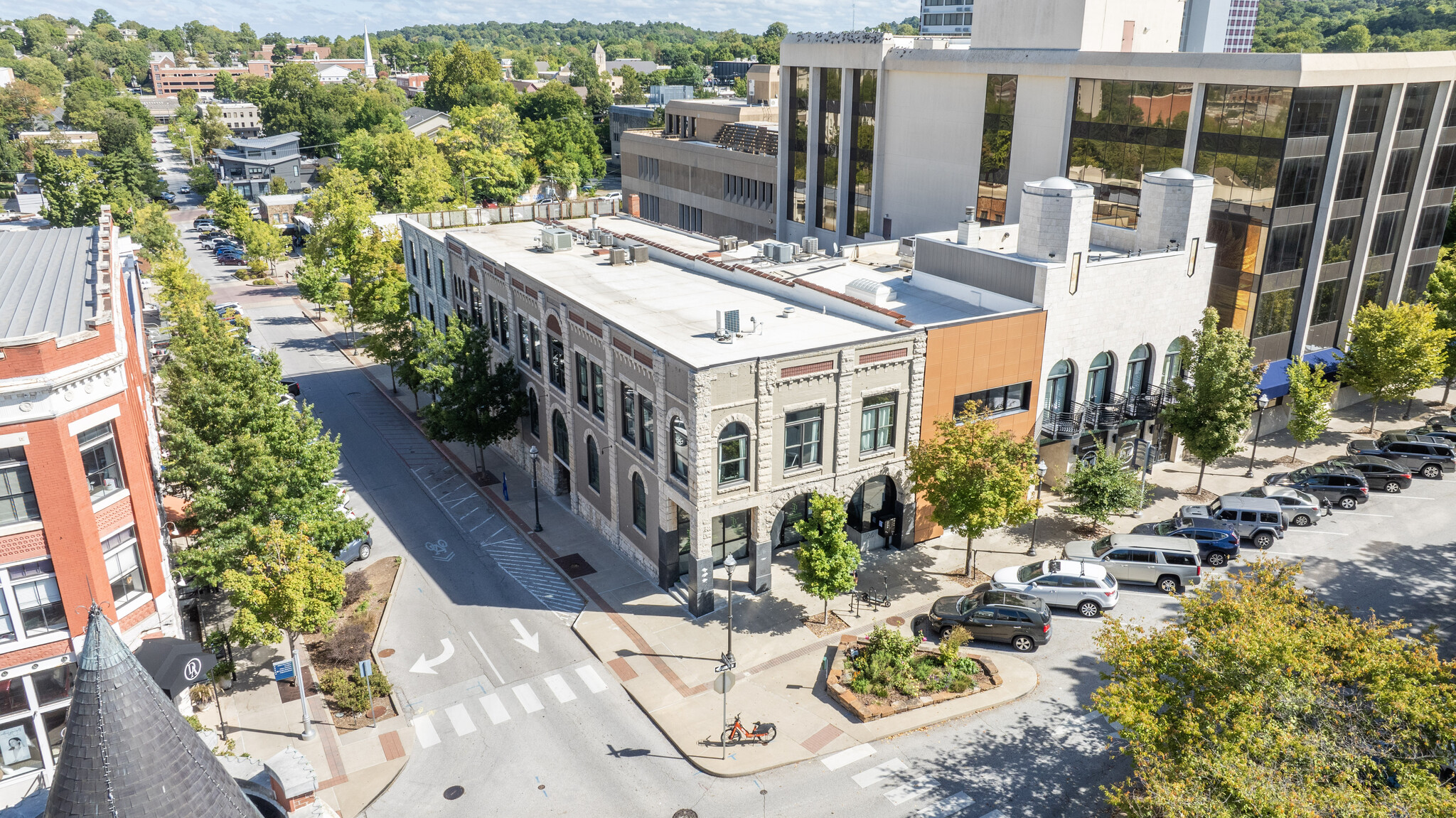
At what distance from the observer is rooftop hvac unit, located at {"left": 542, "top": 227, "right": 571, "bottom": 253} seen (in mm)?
52750

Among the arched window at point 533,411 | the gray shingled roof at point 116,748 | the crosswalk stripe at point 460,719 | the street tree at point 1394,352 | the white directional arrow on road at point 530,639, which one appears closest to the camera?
the gray shingled roof at point 116,748

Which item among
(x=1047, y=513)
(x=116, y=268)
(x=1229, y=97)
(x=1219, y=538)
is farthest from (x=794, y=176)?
(x=116, y=268)

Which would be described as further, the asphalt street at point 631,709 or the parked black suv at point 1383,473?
the parked black suv at point 1383,473

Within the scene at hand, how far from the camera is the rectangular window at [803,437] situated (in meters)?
35.2

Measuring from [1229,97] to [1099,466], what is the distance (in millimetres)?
20794

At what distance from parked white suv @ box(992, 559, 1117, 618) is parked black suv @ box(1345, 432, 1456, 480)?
20692 mm

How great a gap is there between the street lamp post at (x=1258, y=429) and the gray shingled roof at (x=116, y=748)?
153 ft

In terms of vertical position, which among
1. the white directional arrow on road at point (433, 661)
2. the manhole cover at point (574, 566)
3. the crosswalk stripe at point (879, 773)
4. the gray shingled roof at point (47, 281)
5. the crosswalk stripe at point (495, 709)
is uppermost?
the gray shingled roof at point (47, 281)

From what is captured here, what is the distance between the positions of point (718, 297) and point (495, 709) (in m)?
21.2

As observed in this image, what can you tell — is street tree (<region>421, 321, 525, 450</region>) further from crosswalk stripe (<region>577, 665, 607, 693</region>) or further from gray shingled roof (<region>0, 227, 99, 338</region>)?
crosswalk stripe (<region>577, 665, 607, 693</region>)

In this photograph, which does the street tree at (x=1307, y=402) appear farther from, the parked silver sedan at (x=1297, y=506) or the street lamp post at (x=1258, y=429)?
the parked silver sedan at (x=1297, y=506)

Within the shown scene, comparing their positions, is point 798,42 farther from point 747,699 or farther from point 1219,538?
point 747,699

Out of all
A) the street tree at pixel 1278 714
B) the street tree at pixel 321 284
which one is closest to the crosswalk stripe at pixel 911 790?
the street tree at pixel 1278 714

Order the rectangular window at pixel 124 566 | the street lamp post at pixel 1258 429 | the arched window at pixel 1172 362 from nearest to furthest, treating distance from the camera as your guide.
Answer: the rectangular window at pixel 124 566 < the arched window at pixel 1172 362 < the street lamp post at pixel 1258 429
